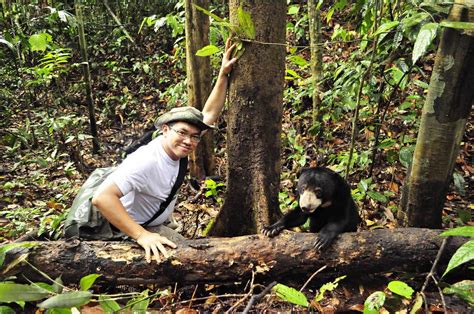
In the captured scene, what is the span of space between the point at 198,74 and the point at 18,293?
4.45 metres

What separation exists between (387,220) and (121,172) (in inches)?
111

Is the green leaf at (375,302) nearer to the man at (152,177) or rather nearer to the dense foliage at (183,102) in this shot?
the dense foliage at (183,102)

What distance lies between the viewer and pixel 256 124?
3336 mm

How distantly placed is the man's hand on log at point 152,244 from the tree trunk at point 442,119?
2.18 meters

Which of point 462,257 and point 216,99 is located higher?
point 216,99

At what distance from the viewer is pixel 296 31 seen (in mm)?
8422

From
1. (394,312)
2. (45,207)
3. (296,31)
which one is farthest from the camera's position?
(296,31)

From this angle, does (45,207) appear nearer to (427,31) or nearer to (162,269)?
(162,269)

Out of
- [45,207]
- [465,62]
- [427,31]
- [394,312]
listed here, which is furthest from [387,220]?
[45,207]

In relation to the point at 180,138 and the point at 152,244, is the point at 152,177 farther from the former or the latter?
the point at 152,244

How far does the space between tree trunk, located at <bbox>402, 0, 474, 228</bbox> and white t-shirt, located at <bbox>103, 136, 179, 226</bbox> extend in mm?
2156

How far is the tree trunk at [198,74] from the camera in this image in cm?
557

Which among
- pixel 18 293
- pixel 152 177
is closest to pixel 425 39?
pixel 152 177

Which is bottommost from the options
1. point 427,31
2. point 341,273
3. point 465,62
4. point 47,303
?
point 341,273
